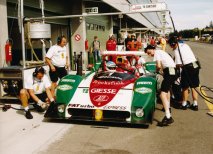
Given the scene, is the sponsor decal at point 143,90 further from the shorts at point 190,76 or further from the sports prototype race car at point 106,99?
the shorts at point 190,76

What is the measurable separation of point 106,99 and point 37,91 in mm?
1742

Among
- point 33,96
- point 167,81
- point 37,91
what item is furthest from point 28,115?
point 167,81

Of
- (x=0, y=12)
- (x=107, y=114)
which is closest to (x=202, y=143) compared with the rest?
(x=107, y=114)

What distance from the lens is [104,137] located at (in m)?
5.64

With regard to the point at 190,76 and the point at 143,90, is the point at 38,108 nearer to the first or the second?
the point at 143,90

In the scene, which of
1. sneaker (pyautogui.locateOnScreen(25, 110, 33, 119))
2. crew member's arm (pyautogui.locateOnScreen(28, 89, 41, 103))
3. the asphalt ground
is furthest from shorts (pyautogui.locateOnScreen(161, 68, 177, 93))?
sneaker (pyautogui.locateOnScreen(25, 110, 33, 119))

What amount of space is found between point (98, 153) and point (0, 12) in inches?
234

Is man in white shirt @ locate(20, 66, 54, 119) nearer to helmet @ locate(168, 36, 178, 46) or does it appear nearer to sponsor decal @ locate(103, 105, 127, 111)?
sponsor decal @ locate(103, 105, 127, 111)

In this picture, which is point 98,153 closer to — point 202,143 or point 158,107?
point 202,143

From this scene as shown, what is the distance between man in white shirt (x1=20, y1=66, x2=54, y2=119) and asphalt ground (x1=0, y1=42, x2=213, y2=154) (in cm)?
32

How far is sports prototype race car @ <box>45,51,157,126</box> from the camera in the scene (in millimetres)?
6176

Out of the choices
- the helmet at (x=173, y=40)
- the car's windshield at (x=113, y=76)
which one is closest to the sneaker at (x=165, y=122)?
the car's windshield at (x=113, y=76)

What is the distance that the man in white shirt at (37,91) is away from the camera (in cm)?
707

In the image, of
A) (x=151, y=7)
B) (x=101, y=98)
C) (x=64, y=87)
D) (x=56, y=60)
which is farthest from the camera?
(x=151, y=7)
